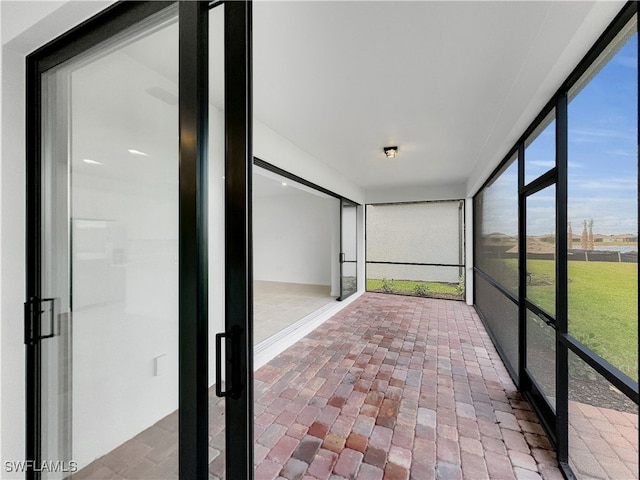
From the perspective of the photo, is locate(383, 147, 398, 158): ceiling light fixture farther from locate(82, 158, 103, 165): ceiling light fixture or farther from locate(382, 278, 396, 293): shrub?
locate(382, 278, 396, 293): shrub

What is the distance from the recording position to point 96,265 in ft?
4.12

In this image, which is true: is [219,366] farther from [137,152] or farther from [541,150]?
[541,150]

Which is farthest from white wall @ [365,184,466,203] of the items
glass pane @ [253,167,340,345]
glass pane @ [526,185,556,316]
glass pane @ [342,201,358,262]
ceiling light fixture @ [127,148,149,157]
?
ceiling light fixture @ [127,148,149,157]

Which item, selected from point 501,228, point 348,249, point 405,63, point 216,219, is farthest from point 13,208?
point 348,249

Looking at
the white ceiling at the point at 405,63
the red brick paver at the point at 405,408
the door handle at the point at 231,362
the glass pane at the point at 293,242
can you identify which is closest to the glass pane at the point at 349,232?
the glass pane at the point at 293,242

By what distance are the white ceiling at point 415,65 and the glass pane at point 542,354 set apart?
1.62m

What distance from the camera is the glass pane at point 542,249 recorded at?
1.78 meters

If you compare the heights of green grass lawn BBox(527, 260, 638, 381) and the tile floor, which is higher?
green grass lawn BBox(527, 260, 638, 381)

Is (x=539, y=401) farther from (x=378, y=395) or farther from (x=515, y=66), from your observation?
(x=515, y=66)

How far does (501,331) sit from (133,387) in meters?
3.64

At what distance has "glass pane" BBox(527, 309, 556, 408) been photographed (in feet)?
5.91

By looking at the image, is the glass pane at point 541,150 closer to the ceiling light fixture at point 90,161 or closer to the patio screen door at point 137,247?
the patio screen door at point 137,247

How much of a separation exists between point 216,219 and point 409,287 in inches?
252

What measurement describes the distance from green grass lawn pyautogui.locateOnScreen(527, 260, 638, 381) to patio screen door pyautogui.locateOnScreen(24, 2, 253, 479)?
1.53 m
